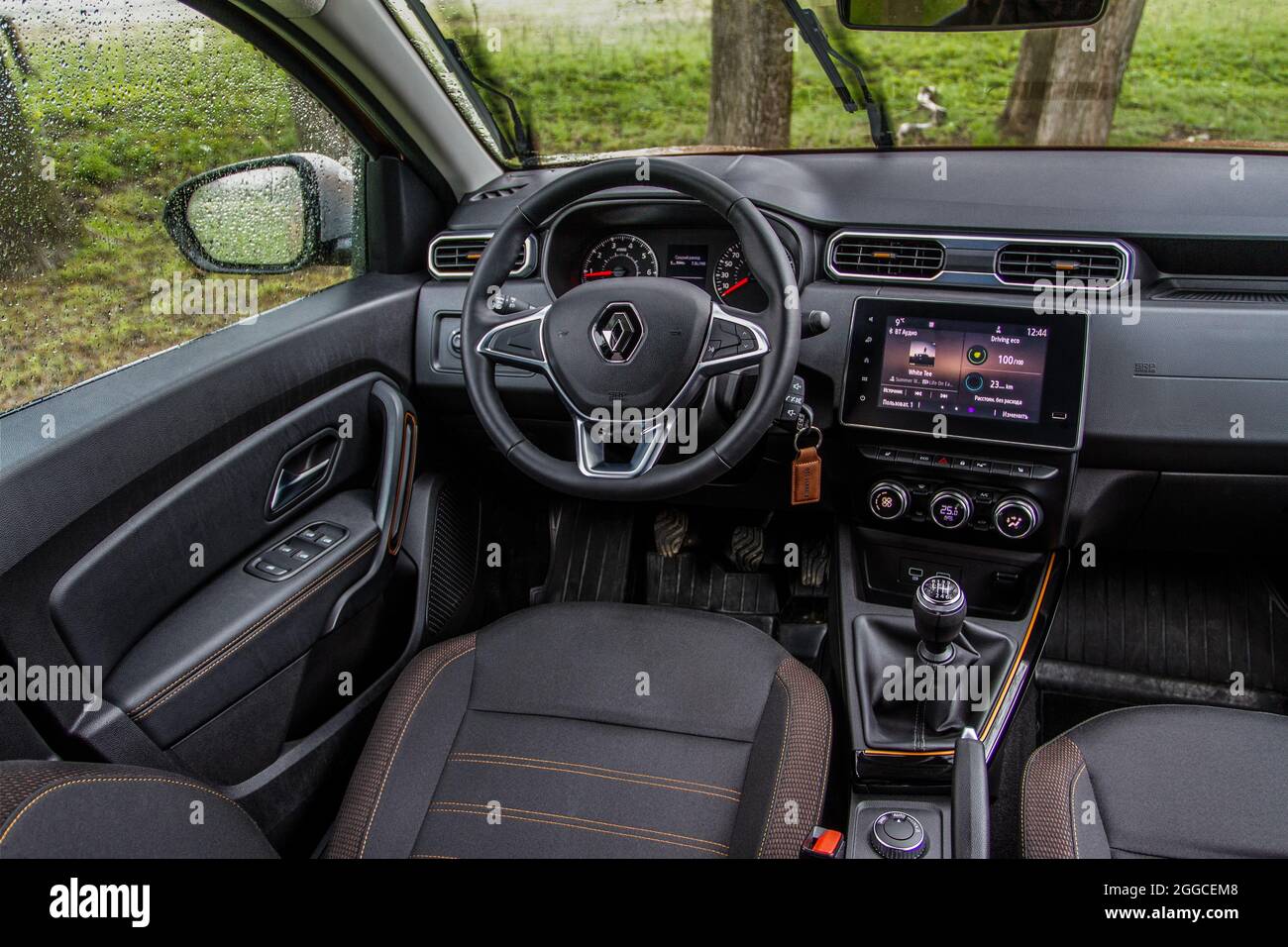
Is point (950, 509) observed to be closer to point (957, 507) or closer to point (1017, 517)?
point (957, 507)

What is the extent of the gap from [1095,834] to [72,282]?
6.07 feet

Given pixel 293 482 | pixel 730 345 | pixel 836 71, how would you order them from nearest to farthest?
pixel 730 345, pixel 293 482, pixel 836 71

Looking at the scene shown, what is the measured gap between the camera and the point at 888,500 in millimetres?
2074

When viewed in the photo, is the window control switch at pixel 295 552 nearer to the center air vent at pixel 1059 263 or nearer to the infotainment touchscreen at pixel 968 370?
the infotainment touchscreen at pixel 968 370

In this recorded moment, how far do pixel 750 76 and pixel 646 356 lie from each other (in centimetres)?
144

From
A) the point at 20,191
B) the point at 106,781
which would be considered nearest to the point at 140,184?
the point at 20,191

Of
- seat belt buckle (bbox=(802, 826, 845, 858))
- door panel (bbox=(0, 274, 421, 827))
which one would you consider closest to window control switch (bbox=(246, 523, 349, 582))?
door panel (bbox=(0, 274, 421, 827))

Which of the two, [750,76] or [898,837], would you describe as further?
[750,76]

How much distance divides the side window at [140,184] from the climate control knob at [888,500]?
1349 millimetres

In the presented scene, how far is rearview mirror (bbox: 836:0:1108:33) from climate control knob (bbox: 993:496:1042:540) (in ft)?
3.10

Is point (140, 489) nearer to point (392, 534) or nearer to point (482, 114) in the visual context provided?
point (392, 534)

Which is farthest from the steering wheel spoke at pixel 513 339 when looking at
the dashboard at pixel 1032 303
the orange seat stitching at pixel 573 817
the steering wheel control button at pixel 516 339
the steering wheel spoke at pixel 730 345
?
the orange seat stitching at pixel 573 817

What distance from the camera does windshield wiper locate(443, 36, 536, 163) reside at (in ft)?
7.50

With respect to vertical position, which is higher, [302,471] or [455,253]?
[455,253]
